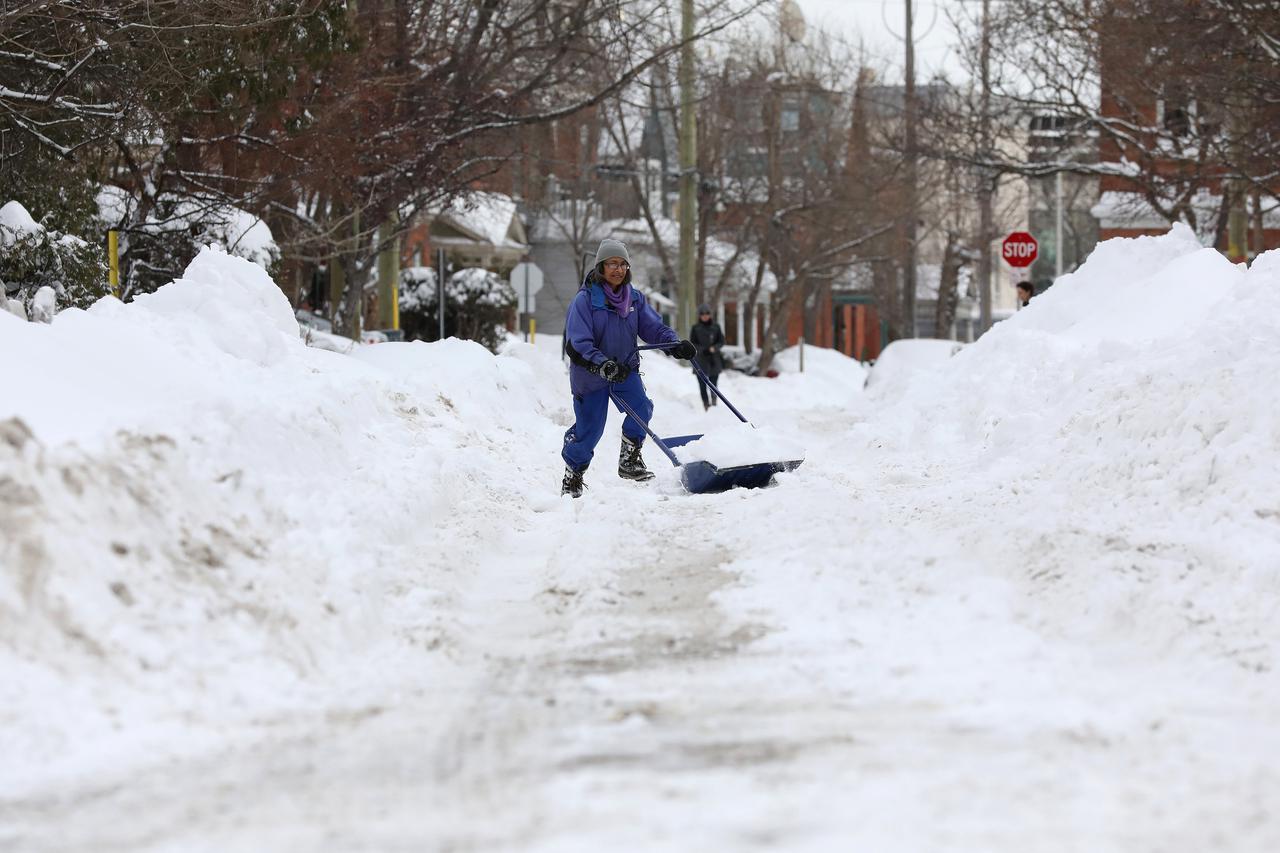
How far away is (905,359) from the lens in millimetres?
25734

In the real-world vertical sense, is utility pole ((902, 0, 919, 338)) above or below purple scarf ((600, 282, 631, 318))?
above

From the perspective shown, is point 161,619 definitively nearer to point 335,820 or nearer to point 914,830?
point 335,820

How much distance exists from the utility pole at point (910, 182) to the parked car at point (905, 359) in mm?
3083

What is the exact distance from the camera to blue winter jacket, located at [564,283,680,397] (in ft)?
32.8

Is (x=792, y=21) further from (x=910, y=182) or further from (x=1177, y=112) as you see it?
(x=1177, y=112)

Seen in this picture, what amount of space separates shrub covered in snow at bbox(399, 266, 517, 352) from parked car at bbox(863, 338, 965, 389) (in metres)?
6.48

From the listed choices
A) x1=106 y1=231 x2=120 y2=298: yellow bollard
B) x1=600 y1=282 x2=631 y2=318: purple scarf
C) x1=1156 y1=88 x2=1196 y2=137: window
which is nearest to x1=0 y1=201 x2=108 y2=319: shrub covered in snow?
x1=106 y1=231 x2=120 y2=298: yellow bollard

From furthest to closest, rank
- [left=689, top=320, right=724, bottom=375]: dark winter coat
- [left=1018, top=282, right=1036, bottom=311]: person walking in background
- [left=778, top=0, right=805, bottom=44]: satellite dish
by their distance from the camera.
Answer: [left=778, top=0, right=805, bottom=44]: satellite dish
[left=689, top=320, right=724, bottom=375]: dark winter coat
[left=1018, top=282, right=1036, bottom=311]: person walking in background

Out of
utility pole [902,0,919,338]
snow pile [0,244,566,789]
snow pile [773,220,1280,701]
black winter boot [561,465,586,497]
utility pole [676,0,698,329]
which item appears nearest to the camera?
snow pile [0,244,566,789]

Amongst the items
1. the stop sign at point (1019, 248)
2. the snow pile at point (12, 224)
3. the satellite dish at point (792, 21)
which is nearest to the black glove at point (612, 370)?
the snow pile at point (12, 224)

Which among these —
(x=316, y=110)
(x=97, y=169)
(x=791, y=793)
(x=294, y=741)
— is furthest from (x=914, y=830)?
(x=316, y=110)

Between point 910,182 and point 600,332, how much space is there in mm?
24821

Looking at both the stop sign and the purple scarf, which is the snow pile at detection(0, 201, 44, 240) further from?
the stop sign

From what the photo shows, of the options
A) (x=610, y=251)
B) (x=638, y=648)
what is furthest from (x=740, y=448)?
(x=638, y=648)
